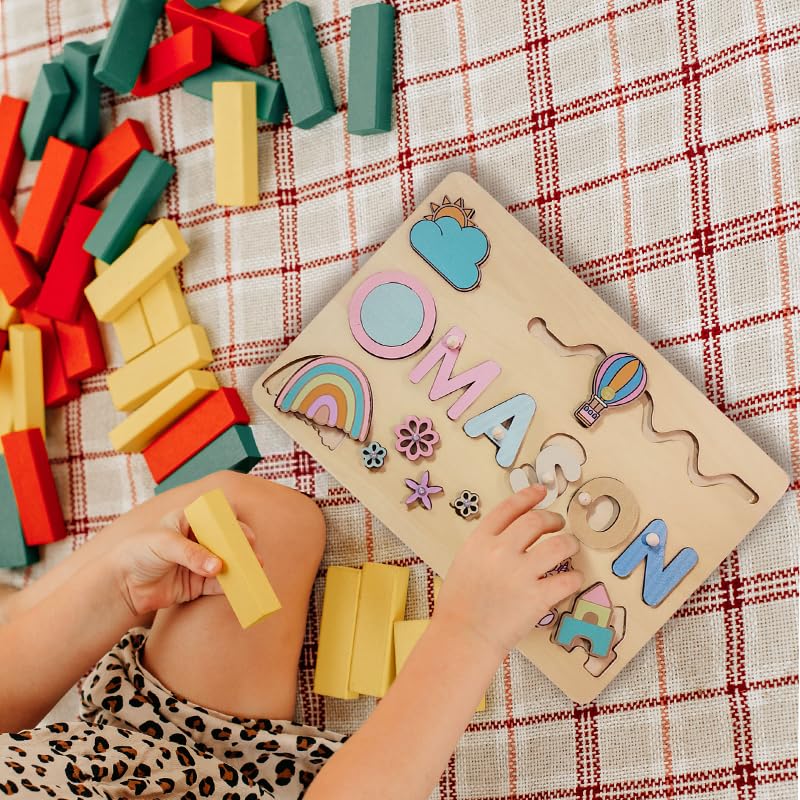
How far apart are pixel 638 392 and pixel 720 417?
0.08 metres

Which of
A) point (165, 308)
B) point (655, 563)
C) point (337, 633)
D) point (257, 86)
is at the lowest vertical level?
point (337, 633)

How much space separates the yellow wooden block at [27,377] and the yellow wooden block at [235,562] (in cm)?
42

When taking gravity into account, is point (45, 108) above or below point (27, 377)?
above

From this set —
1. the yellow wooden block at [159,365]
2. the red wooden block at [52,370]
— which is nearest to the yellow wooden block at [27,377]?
the red wooden block at [52,370]

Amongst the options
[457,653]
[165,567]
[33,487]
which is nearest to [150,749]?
[165,567]

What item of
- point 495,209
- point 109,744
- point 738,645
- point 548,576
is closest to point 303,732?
point 109,744

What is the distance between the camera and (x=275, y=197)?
39.0 inches

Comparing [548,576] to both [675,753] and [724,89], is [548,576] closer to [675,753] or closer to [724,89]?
[675,753]

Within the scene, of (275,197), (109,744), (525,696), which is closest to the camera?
(109,744)

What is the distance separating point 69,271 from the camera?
1051 millimetres

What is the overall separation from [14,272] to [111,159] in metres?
0.19

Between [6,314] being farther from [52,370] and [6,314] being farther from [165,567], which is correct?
[165,567]

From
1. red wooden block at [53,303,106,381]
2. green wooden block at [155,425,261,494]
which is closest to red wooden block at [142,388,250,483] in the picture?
green wooden block at [155,425,261,494]

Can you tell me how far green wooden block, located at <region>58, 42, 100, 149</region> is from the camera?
1059mm
